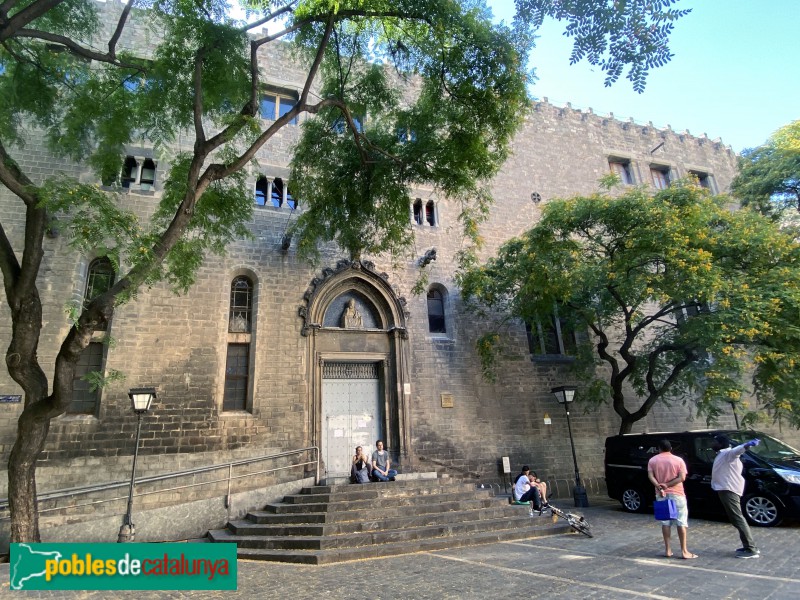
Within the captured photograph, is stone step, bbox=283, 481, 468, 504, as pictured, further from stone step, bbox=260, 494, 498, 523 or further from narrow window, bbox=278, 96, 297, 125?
narrow window, bbox=278, 96, 297, 125

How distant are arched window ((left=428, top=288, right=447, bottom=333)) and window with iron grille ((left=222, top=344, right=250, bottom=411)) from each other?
5355 millimetres

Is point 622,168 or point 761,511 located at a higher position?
point 622,168

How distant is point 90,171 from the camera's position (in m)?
12.0

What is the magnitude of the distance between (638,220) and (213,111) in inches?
404

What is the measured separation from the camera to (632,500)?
1089 centimetres

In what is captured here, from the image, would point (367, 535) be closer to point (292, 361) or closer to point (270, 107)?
point (292, 361)

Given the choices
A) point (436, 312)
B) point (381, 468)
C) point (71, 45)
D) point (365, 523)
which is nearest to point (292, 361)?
point (381, 468)

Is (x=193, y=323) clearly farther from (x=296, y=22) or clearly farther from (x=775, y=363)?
(x=775, y=363)

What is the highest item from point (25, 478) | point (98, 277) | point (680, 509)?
point (98, 277)

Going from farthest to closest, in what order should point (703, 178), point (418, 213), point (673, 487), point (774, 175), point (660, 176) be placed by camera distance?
point (703, 178) < point (660, 176) < point (774, 175) < point (418, 213) < point (673, 487)

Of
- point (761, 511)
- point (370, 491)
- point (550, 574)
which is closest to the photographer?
point (550, 574)

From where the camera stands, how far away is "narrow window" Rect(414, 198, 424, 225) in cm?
1517

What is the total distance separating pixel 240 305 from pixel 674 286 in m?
10.7

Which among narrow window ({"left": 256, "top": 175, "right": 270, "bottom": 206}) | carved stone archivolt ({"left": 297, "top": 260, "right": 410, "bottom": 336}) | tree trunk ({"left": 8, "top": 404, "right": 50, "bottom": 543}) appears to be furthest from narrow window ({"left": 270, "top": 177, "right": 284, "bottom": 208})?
tree trunk ({"left": 8, "top": 404, "right": 50, "bottom": 543})
